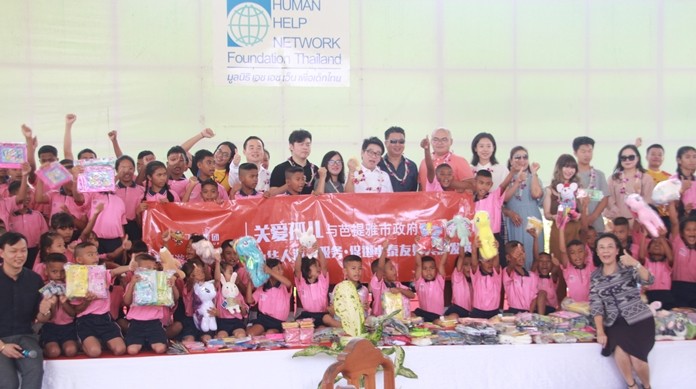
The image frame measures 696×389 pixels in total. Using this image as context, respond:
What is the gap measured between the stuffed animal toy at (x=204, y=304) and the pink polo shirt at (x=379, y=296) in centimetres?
133

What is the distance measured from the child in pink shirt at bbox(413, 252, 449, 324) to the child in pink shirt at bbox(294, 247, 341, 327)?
0.80 meters

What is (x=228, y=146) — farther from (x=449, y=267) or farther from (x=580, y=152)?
(x=580, y=152)

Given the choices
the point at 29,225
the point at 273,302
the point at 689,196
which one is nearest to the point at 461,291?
the point at 273,302

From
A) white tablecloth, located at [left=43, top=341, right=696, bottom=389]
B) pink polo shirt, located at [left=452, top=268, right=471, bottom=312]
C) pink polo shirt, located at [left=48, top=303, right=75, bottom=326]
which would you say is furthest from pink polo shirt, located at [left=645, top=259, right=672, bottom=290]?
pink polo shirt, located at [left=48, top=303, right=75, bottom=326]

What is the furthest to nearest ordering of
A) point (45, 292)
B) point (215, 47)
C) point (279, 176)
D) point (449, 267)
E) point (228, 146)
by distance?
point (215, 47) < point (228, 146) < point (279, 176) < point (449, 267) < point (45, 292)

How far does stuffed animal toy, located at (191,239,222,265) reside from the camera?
6301mm

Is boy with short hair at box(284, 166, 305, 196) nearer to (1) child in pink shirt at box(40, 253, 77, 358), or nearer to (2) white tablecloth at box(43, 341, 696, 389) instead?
(2) white tablecloth at box(43, 341, 696, 389)

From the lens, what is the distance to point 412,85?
33.5ft

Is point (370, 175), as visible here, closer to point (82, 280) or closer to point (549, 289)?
point (549, 289)

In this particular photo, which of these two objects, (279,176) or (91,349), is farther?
(279,176)

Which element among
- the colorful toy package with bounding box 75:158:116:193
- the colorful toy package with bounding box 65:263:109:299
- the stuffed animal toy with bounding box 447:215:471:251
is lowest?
the colorful toy package with bounding box 65:263:109:299

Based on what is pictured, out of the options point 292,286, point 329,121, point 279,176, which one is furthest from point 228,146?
point 329,121

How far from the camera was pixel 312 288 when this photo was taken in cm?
653

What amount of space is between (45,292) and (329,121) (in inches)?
205
